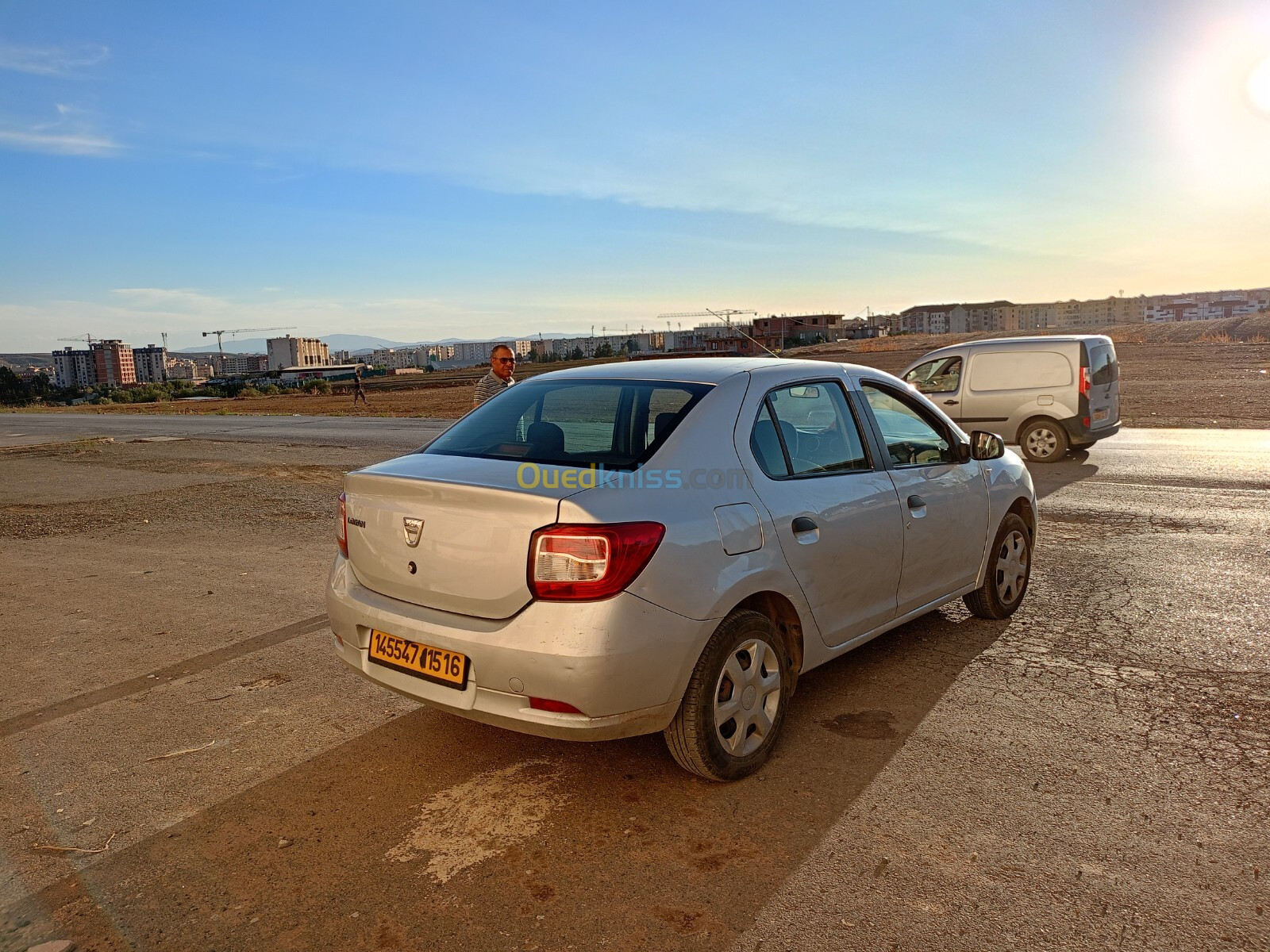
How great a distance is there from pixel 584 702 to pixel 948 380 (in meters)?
12.8

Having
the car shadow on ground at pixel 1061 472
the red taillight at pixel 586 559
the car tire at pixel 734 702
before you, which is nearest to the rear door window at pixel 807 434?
the car tire at pixel 734 702

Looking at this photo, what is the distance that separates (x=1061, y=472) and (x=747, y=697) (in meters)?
10.2

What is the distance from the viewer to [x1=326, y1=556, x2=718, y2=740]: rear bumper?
3098 millimetres

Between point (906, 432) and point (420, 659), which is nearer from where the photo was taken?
point (420, 659)

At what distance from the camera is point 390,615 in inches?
141

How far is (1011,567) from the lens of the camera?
221 inches

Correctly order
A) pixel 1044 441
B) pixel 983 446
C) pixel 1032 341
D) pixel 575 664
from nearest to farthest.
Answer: pixel 575 664 < pixel 983 446 < pixel 1044 441 < pixel 1032 341

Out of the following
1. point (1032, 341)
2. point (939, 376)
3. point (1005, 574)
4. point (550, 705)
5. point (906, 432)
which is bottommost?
point (1005, 574)

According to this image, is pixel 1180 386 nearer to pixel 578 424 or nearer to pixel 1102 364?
pixel 1102 364

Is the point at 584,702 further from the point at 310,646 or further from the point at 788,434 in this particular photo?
the point at 310,646

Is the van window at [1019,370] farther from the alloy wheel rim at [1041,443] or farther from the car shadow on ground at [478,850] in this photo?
the car shadow on ground at [478,850]

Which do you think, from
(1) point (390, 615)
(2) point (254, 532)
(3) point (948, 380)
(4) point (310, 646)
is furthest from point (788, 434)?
(3) point (948, 380)

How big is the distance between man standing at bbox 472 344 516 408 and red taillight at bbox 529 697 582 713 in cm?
645

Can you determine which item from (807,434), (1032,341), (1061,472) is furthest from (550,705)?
(1032,341)
